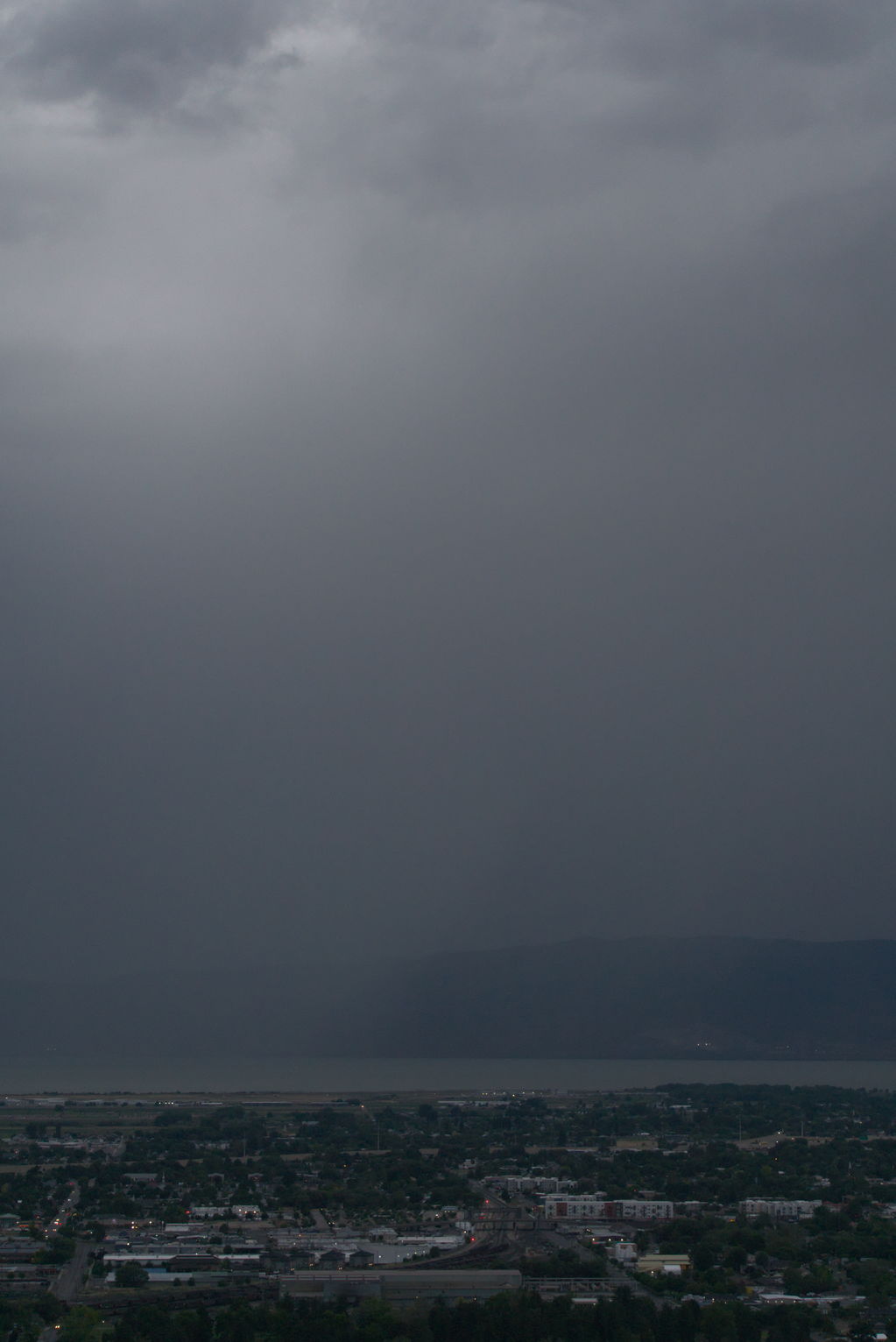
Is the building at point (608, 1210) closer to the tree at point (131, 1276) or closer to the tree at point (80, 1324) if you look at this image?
the tree at point (131, 1276)

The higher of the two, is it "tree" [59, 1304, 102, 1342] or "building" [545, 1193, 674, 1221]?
"building" [545, 1193, 674, 1221]

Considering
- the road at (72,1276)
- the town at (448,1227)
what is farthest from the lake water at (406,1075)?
the road at (72,1276)

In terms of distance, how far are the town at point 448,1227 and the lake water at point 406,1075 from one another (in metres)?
38.8

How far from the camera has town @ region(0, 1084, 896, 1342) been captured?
85.7ft

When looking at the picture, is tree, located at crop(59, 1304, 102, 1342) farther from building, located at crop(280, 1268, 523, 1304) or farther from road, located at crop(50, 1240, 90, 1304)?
building, located at crop(280, 1268, 523, 1304)

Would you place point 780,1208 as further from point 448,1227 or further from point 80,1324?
point 80,1324

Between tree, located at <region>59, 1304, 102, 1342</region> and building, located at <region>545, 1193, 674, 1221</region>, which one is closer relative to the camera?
tree, located at <region>59, 1304, 102, 1342</region>

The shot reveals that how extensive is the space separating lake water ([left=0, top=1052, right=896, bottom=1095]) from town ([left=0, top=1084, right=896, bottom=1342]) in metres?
38.8

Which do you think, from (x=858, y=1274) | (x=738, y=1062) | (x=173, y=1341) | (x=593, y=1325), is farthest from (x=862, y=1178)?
(x=738, y=1062)

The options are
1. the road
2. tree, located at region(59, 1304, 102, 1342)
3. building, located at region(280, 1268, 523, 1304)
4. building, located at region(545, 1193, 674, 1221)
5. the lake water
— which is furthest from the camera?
the lake water

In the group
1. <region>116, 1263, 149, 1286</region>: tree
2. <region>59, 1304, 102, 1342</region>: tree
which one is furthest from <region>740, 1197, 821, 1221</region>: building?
<region>59, 1304, 102, 1342</region>: tree

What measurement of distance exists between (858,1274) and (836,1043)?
164 m

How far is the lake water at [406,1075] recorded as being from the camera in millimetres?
112062

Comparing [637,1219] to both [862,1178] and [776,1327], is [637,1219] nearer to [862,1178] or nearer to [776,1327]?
[862,1178]
